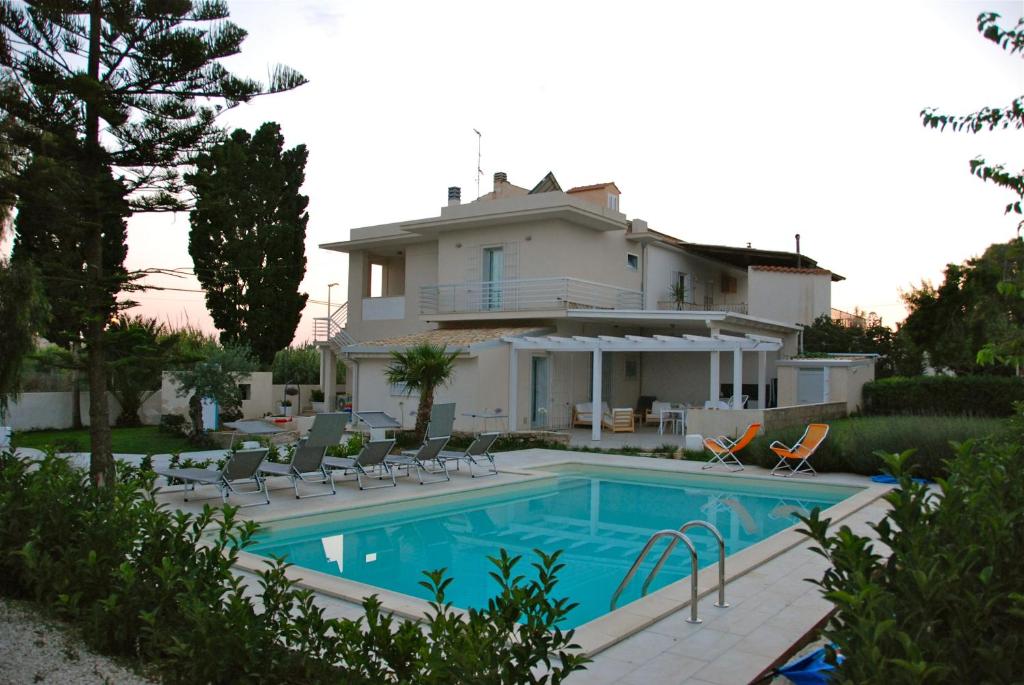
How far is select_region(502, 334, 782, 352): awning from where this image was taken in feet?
61.4

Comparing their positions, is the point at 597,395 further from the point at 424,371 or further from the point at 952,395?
the point at 952,395

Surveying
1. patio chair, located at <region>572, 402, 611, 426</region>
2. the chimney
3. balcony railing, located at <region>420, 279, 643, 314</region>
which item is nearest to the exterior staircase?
balcony railing, located at <region>420, 279, 643, 314</region>

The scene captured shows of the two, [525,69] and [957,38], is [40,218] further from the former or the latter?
[957,38]

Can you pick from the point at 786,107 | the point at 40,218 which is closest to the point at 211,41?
the point at 40,218

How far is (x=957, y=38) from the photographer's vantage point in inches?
299

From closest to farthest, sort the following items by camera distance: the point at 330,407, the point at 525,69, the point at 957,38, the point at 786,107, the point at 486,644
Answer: the point at 486,644
the point at 957,38
the point at 525,69
the point at 786,107
the point at 330,407

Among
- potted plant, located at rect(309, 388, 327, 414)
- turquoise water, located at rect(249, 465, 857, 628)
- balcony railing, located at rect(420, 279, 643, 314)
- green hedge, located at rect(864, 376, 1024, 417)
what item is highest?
balcony railing, located at rect(420, 279, 643, 314)

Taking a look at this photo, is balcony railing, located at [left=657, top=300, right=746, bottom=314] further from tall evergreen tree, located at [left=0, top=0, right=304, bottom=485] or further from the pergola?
tall evergreen tree, located at [left=0, top=0, right=304, bottom=485]

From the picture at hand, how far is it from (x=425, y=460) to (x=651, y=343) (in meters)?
7.73

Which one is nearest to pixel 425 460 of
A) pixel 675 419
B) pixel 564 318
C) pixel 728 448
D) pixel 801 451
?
pixel 728 448

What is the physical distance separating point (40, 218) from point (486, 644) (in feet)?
25.6

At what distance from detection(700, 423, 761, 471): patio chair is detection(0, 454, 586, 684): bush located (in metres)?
10.3

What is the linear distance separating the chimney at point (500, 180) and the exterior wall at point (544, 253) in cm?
417

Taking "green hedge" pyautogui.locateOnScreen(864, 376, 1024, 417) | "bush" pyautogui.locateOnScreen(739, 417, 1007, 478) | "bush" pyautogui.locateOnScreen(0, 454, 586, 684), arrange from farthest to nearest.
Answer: "green hedge" pyautogui.locateOnScreen(864, 376, 1024, 417) < "bush" pyautogui.locateOnScreen(739, 417, 1007, 478) < "bush" pyautogui.locateOnScreen(0, 454, 586, 684)
